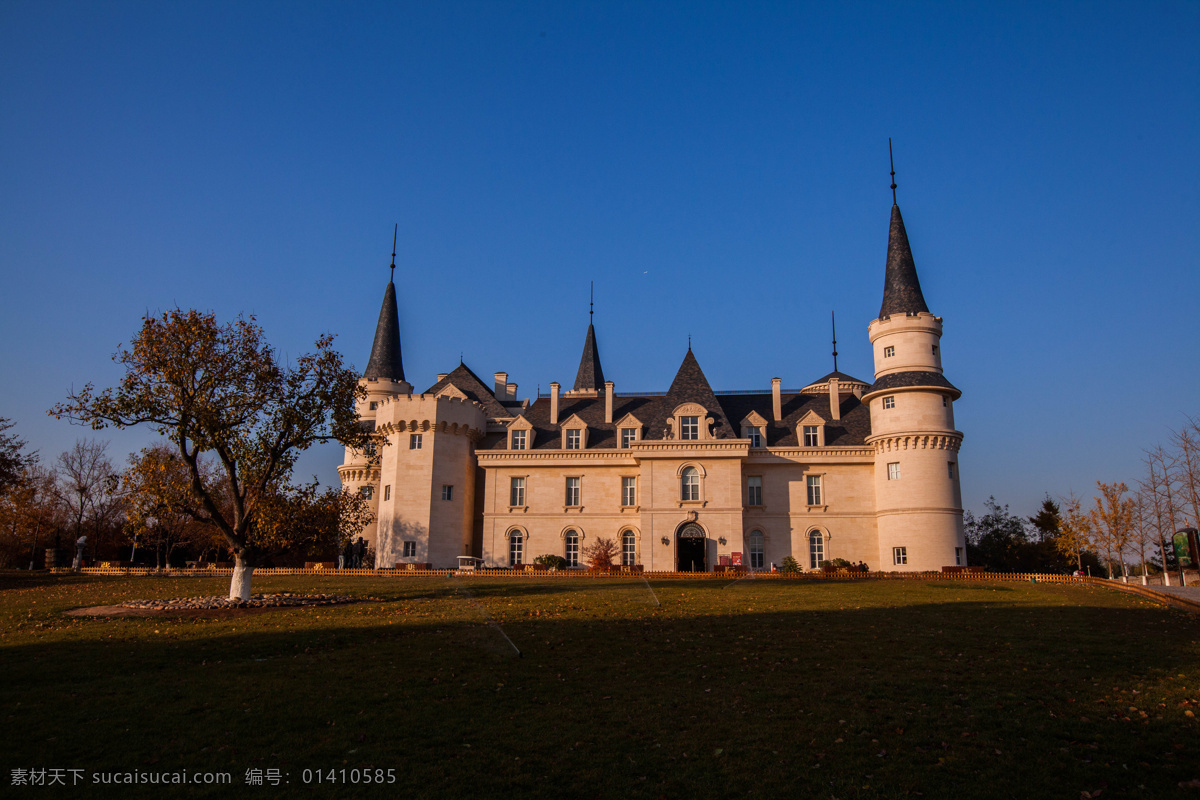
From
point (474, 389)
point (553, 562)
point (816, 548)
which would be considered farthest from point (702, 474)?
point (474, 389)

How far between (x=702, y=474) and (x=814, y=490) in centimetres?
718

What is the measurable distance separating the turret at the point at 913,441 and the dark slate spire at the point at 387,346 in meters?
31.2

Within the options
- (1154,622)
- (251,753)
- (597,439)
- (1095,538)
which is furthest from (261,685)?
(1095,538)

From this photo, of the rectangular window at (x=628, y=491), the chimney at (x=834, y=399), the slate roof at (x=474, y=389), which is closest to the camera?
the rectangular window at (x=628, y=491)

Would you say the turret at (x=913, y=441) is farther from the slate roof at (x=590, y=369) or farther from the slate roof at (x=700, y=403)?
the slate roof at (x=590, y=369)

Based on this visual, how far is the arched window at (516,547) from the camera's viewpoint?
45.1 meters

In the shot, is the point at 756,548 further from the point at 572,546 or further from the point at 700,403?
the point at 572,546

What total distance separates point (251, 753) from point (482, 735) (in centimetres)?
261

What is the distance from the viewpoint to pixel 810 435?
148 ft

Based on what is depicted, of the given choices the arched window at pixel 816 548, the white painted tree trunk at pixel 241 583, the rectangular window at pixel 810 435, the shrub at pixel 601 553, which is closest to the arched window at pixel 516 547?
the shrub at pixel 601 553

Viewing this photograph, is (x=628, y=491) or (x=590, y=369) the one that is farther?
(x=590, y=369)

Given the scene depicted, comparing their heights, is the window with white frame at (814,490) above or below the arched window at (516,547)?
above

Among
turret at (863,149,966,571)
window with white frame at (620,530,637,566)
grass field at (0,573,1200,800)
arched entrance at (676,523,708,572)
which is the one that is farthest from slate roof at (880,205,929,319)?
grass field at (0,573,1200,800)

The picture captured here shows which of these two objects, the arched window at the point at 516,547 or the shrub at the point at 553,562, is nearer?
the shrub at the point at 553,562
